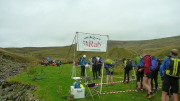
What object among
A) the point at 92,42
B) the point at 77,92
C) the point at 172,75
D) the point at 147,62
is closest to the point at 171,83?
the point at 172,75

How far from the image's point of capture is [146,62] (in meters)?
8.75

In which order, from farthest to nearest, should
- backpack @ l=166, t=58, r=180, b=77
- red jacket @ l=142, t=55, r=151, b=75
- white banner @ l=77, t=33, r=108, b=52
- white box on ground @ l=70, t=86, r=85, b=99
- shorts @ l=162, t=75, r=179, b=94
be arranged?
white banner @ l=77, t=33, r=108, b=52, white box on ground @ l=70, t=86, r=85, b=99, red jacket @ l=142, t=55, r=151, b=75, shorts @ l=162, t=75, r=179, b=94, backpack @ l=166, t=58, r=180, b=77

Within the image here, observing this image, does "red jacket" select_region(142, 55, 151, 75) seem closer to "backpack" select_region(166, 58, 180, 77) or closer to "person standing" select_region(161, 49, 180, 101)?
"person standing" select_region(161, 49, 180, 101)

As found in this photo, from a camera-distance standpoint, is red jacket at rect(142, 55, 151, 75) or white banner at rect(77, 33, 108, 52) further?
white banner at rect(77, 33, 108, 52)

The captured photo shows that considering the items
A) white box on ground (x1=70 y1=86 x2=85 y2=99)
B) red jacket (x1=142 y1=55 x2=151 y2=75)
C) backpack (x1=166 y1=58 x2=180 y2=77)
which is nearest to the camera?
backpack (x1=166 y1=58 x2=180 y2=77)

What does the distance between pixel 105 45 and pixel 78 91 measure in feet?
15.0

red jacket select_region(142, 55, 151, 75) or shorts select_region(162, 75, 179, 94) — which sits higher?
red jacket select_region(142, 55, 151, 75)

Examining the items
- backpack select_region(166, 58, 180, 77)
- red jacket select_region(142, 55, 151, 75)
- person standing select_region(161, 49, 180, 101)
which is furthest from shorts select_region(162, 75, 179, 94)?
red jacket select_region(142, 55, 151, 75)

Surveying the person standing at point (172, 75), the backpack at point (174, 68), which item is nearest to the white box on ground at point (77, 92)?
the person standing at point (172, 75)

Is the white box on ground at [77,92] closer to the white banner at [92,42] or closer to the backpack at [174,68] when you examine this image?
the white banner at [92,42]

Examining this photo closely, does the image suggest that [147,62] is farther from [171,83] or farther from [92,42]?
[92,42]

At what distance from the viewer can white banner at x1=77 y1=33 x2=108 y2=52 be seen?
40.5ft

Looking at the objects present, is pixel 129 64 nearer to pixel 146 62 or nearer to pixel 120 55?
pixel 146 62

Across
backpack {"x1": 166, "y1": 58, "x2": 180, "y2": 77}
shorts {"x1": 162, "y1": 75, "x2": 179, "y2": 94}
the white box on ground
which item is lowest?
the white box on ground
